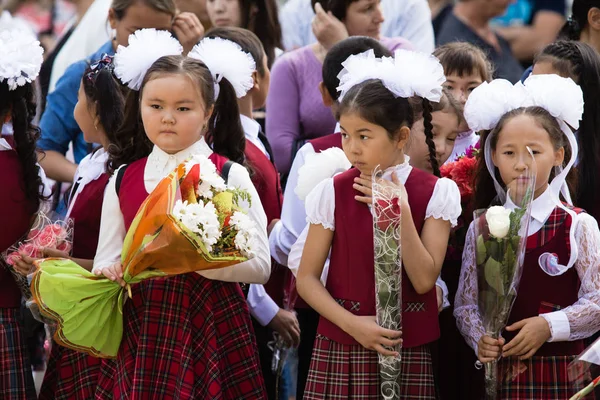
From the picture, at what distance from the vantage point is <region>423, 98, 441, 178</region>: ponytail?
3.93 m

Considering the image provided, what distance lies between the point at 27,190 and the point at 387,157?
152 cm

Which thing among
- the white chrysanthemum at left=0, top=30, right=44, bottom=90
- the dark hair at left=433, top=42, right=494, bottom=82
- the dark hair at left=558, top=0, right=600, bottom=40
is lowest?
the white chrysanthemum at left=0, top=30, right=44, bottom=90

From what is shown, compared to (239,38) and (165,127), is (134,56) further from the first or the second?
(239,38)

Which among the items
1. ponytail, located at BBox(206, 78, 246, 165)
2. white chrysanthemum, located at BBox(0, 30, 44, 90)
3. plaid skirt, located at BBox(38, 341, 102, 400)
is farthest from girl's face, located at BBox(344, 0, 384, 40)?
plaid skirt, located at BBox(38, 341, 102, 400)

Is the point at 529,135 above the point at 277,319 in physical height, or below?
above

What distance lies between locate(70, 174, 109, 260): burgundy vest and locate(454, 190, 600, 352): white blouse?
5.10 feet

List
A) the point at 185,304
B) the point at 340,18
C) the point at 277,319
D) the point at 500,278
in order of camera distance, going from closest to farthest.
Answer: the point at 500,278, the point at 185,304, the point at 277,319, the point at 340,18

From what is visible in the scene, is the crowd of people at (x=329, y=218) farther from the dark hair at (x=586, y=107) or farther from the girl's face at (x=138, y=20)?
the girl's face at (x=138, y=20)

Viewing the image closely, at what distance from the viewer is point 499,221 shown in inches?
140

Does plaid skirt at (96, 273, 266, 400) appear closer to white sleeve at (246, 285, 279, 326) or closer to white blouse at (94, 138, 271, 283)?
white blouse at (94, 138, 271, 283)

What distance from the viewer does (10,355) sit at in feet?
13.6

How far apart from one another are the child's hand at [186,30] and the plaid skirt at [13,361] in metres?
2.01

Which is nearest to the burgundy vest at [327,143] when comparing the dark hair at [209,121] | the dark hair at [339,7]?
the dark hair at [209,121]

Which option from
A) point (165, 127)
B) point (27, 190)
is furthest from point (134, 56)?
point (27, 190)
